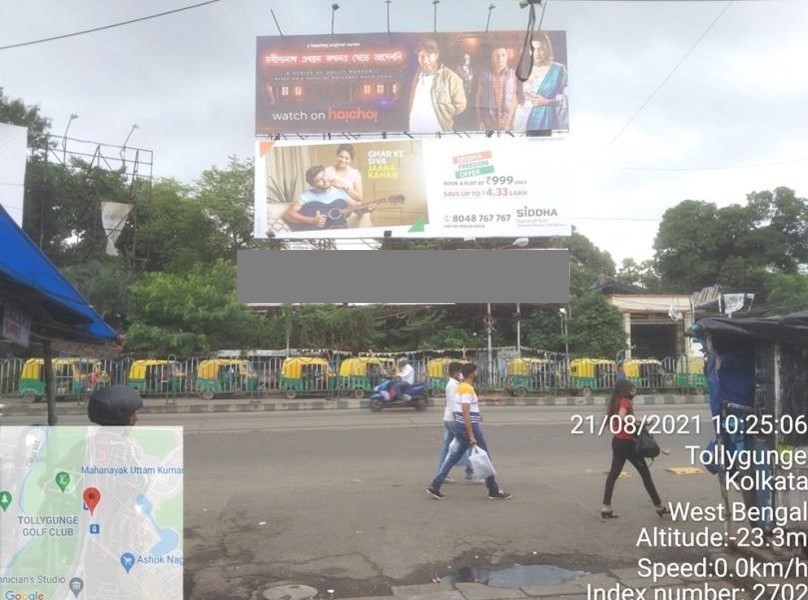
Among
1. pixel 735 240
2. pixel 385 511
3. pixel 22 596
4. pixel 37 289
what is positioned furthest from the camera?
pixel 735 240

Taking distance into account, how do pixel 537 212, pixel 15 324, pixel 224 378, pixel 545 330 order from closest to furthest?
pixel 15 324 < pixel 224 378 < pixel 537 212 < pixel 545 330

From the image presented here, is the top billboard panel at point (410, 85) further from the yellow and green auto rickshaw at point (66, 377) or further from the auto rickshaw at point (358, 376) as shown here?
the yellow and green auto rickshaw at point (66, 377)

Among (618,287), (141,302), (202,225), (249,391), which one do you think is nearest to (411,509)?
(249,391)

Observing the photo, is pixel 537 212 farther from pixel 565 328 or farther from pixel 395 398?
A: pixel 395 398

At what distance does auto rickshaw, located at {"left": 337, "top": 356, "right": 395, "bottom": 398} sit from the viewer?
21.9 meters

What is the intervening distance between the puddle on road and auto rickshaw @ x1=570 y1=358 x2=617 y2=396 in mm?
18123

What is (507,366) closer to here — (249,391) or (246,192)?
(249,391)

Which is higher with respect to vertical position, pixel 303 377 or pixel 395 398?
pixel 303 377

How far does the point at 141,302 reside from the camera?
24.6 m

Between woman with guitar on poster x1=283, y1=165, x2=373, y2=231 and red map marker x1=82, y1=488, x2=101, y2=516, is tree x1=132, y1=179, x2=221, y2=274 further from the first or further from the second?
red map marker x1=82, y1=488, x2=101, y2=516

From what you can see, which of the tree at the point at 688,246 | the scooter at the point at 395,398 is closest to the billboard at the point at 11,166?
the scooter at the point at 395,398

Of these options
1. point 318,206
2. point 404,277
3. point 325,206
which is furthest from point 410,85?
point 404,277

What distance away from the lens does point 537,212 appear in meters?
28.2

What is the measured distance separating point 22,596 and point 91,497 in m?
0.55
